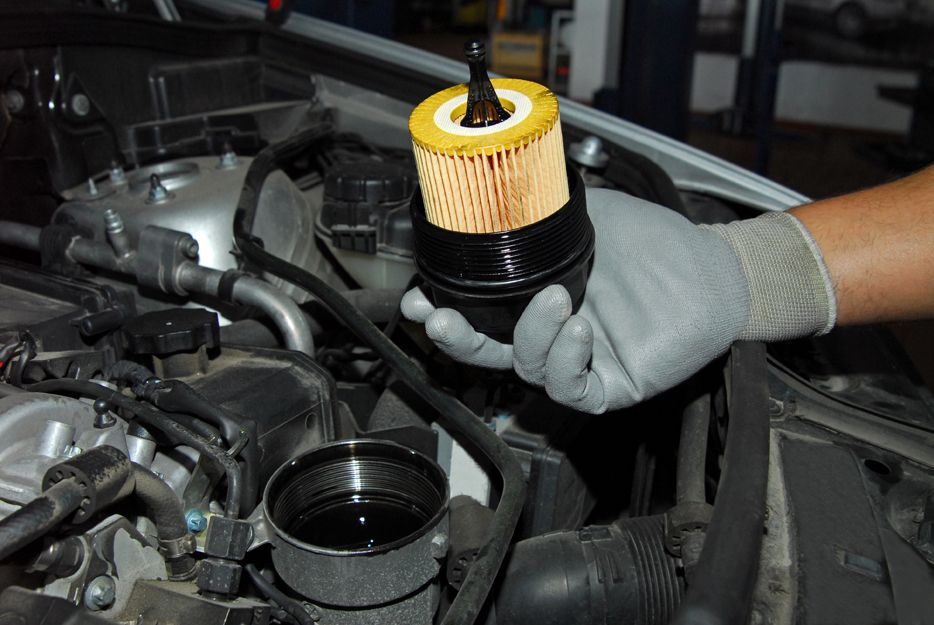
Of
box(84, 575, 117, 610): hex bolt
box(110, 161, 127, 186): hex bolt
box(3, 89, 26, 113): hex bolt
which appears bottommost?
box(84, 575, 117, 610): hex bolt

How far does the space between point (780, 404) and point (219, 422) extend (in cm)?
60

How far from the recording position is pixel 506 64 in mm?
6133

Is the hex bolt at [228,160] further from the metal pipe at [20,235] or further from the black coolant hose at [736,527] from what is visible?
the black coolant hose at [736,527]

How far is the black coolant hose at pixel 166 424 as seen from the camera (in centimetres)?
71

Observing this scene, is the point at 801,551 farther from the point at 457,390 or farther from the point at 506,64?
the point at 506,64

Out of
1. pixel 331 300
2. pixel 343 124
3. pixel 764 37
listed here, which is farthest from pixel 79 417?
pixel 764 37

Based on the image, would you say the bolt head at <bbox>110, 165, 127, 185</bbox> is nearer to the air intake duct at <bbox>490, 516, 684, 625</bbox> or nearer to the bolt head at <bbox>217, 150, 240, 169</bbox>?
the bolt head at <bbox>217, 150, 240, 169</bbox>

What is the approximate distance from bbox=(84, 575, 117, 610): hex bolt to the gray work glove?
0.37 metres

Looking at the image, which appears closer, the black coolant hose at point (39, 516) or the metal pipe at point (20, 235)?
the black coolant hose at point (39, 516)

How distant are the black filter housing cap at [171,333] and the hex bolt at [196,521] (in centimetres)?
17

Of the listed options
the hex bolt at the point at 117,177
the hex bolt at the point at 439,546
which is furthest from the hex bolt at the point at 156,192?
the hex bolt at the point at 439,546

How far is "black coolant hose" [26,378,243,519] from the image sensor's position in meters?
0.71

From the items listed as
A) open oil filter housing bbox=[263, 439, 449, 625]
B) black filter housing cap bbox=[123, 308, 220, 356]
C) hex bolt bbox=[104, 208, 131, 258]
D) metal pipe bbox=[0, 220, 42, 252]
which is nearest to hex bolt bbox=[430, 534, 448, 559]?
open oil filter housing bbox=[263, 439, 449, 625]

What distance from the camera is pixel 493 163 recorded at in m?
0.65
